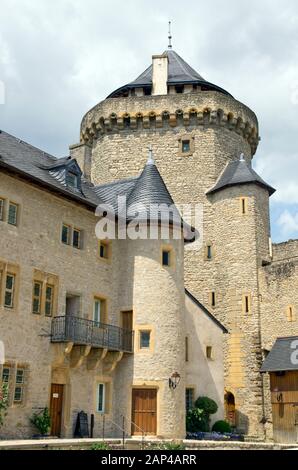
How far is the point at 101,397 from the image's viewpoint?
85.9 ft

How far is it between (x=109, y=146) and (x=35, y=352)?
66.1 feet

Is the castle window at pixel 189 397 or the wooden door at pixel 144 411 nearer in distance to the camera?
the wooden door at pixel 144 411

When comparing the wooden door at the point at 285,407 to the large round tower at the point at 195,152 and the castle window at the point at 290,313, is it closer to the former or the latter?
the large round tower at the point at 195,152

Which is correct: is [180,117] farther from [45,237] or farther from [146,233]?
[45,237]

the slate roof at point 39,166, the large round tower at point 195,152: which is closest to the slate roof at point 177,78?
the large round tower at point 195,152

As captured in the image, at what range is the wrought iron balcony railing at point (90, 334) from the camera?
79.0ft

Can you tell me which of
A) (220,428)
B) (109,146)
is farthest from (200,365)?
(109,146)

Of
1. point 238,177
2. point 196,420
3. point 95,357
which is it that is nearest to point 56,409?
point 95,357

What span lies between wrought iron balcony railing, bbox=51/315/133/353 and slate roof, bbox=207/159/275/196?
44.3 feet

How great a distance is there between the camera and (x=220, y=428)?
30781 mm

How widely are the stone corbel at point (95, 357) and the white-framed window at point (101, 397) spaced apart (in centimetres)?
109

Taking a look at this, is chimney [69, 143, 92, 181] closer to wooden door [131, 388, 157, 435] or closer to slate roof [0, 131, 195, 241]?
slate roof [0, 131, 195, 241]

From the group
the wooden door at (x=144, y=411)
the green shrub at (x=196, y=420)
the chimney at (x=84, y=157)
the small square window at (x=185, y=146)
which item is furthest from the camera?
the chimney at (x=84, y=157)

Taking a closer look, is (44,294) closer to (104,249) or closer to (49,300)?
(49,300)
